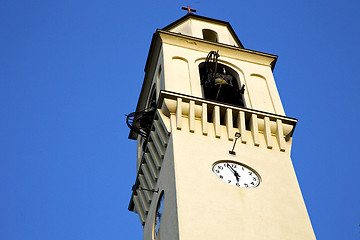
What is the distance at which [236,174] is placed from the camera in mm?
19734

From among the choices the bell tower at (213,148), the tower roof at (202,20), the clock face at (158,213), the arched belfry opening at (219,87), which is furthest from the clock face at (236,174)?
the tower roof at (202,20)

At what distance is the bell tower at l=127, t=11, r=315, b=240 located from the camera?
A: 1812cm

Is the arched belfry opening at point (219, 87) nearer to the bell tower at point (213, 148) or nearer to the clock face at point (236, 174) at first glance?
the bell tower at point (213, 148)

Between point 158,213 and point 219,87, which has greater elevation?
point 219,87

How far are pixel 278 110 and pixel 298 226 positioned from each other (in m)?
5.77

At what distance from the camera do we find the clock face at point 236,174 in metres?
19.5

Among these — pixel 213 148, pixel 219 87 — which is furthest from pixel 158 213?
pixel 219 87

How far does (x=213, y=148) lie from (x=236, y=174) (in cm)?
116

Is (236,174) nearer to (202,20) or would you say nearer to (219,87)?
(219,87)

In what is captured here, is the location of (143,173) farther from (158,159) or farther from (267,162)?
(267,162)

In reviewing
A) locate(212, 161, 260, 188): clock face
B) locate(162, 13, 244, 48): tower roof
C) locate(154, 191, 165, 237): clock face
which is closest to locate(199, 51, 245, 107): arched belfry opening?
locate(212, 161, 260, 188): clock face

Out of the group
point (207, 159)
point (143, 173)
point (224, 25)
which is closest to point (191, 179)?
point (207, 159)

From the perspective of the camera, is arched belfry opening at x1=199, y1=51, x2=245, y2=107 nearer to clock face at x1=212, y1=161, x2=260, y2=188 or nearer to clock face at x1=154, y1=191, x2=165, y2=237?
clock face at x1=212, y1=161, x2=260, y2=188

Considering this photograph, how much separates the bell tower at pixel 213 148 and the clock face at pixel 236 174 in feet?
0.11
